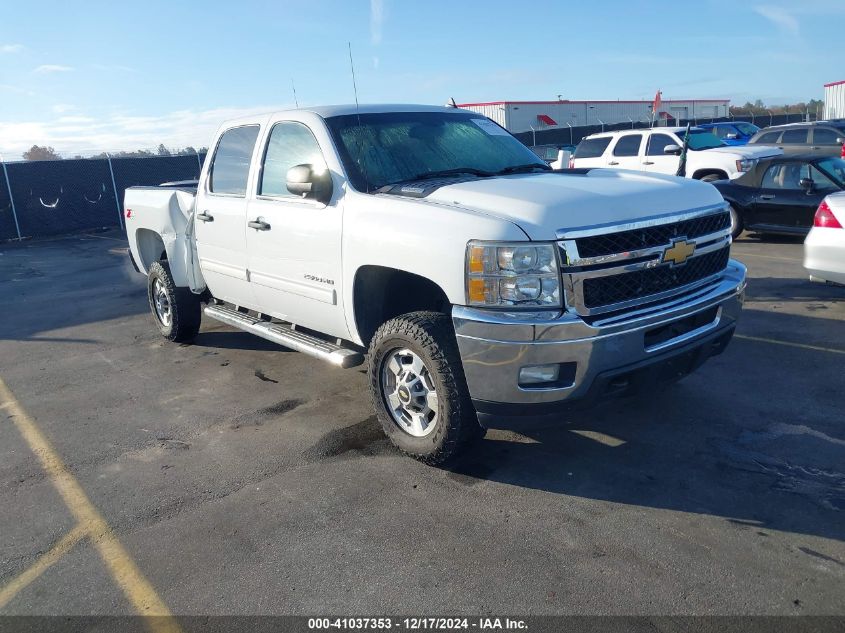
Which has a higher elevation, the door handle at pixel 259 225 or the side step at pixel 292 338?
the door handle at pixel 259 225

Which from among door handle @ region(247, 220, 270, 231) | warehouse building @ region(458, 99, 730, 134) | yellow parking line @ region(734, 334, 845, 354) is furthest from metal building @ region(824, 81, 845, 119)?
door handle @ region(247, 220, 270, 231)

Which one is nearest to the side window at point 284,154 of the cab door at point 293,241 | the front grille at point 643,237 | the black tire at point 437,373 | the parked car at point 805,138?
the cab door at point 293,241

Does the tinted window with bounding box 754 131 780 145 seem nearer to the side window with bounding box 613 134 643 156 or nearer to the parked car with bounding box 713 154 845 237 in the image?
the side window with bounding box 613 134 643 156

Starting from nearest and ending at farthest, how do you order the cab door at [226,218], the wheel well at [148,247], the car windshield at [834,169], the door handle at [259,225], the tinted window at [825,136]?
the door handle at [259,225] < the cab door at [226,218] < the wheel well at [148,247] < the car windshield at [834,169] < the tinted window at [825,136]

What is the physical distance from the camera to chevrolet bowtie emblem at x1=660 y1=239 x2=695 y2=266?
12.5ft

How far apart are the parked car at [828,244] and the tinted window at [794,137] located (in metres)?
13.4

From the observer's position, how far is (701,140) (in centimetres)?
1605

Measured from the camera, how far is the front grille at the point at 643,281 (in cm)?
355

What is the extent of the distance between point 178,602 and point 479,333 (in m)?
1.83

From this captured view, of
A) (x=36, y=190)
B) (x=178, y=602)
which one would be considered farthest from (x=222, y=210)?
(x=36, y=190)

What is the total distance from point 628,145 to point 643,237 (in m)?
13.2

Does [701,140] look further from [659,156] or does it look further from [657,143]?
[659,156]

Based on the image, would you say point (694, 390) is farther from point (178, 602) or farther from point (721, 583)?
point (178, 602)

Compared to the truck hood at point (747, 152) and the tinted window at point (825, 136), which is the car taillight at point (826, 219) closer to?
the truck hood at point (747, 152)
